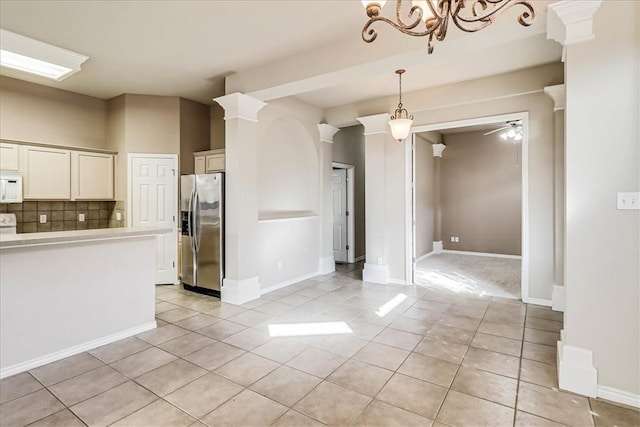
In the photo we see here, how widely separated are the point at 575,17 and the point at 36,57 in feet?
15.9

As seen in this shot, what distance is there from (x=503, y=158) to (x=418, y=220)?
2542 mm

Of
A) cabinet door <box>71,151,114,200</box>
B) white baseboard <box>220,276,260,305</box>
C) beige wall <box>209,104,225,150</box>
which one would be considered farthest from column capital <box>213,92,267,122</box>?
cabinet door <box>71,151,114,200</box>

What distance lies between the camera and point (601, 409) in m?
2.07

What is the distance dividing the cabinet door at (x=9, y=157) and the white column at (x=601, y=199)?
5952 millimetres

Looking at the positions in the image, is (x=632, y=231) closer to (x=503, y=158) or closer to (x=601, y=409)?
(x=601, y=409)

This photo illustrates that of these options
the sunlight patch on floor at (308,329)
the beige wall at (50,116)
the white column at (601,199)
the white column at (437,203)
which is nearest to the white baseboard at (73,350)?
the sunlight patch on floor at (308,329)

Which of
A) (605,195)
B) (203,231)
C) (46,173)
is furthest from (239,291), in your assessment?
(605,195)

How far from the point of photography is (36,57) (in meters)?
3.42

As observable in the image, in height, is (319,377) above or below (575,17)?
below

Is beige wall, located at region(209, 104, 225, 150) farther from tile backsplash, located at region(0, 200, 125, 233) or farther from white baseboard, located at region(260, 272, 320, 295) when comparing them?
white baseboard, located at region(260, 272, 320, 295)

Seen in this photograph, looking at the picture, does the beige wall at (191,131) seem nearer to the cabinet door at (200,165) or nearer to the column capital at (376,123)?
the cabinet door at (200,165)

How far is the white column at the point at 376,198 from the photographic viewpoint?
17.2ft

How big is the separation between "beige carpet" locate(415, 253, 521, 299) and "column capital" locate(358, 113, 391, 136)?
2.55 m

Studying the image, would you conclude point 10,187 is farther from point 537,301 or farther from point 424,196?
point 424,196
